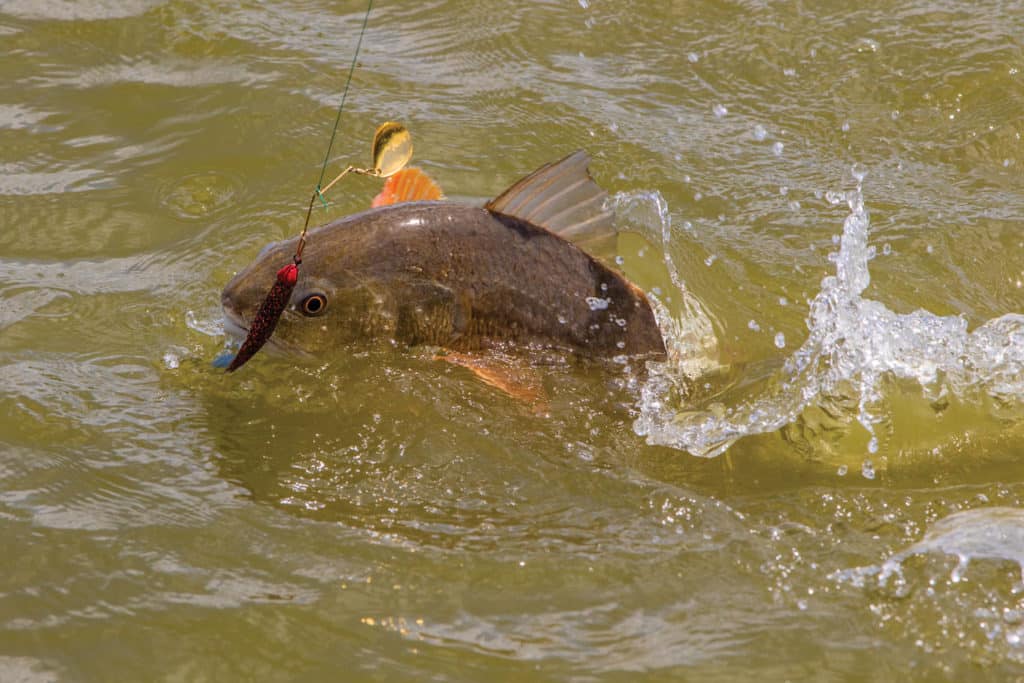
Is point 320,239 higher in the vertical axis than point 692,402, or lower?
higher

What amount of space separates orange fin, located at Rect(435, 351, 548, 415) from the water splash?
1.30 ft

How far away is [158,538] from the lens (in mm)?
3930

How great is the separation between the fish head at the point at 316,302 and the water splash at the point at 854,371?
3.56ft

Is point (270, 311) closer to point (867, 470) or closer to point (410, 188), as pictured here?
point (410, 188)

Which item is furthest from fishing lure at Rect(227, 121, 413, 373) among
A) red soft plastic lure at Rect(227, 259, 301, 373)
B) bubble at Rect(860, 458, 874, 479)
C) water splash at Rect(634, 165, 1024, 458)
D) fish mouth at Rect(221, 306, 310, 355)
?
bubble at Rect(860, 458, 874, 479)

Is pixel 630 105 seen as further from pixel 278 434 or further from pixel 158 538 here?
pixel 158 538

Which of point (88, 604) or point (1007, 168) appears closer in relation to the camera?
point (88, 604)

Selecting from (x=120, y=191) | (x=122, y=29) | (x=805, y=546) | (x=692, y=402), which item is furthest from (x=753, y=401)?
(x=122, y=29)

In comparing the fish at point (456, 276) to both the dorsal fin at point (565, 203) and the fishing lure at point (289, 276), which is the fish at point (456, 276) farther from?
the fishing lure at point (289, 276)

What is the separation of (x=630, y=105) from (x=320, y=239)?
10.1 ft

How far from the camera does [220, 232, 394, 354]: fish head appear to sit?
4.46 meters

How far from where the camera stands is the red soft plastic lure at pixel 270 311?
429 centimetres

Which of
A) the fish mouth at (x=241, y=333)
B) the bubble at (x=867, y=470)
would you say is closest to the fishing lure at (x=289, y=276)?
the fish mouth at (x=241, y=333)

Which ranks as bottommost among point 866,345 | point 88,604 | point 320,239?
point 88,604
